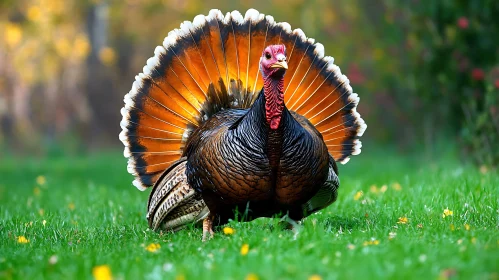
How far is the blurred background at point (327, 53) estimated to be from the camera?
34.4ft

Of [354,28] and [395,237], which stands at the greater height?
[354,28]

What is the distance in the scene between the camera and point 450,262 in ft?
11.7

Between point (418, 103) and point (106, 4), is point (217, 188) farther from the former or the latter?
point (106, 4)

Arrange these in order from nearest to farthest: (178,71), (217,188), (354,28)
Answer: (217,188)
(178,71)
(354,28)

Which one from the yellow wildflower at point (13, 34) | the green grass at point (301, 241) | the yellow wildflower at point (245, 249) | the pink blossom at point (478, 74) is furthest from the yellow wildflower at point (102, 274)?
the yellow wildflower at point (13, 34)

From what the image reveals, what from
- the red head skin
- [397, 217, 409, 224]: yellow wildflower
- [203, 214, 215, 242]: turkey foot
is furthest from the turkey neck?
[397, 217, 409, 224]: yellow wildflower

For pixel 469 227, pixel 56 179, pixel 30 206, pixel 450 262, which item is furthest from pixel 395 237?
pixel 56 179

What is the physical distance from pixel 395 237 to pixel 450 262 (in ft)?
3.07

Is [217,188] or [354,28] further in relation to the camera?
[354,28]

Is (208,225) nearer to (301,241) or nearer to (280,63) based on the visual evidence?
(301,241)

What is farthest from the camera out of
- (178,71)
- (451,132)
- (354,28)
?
(354,28)

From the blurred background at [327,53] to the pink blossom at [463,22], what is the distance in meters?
0.02

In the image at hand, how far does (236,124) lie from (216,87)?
84 cm

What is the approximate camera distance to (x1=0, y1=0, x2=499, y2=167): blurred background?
10491mm
